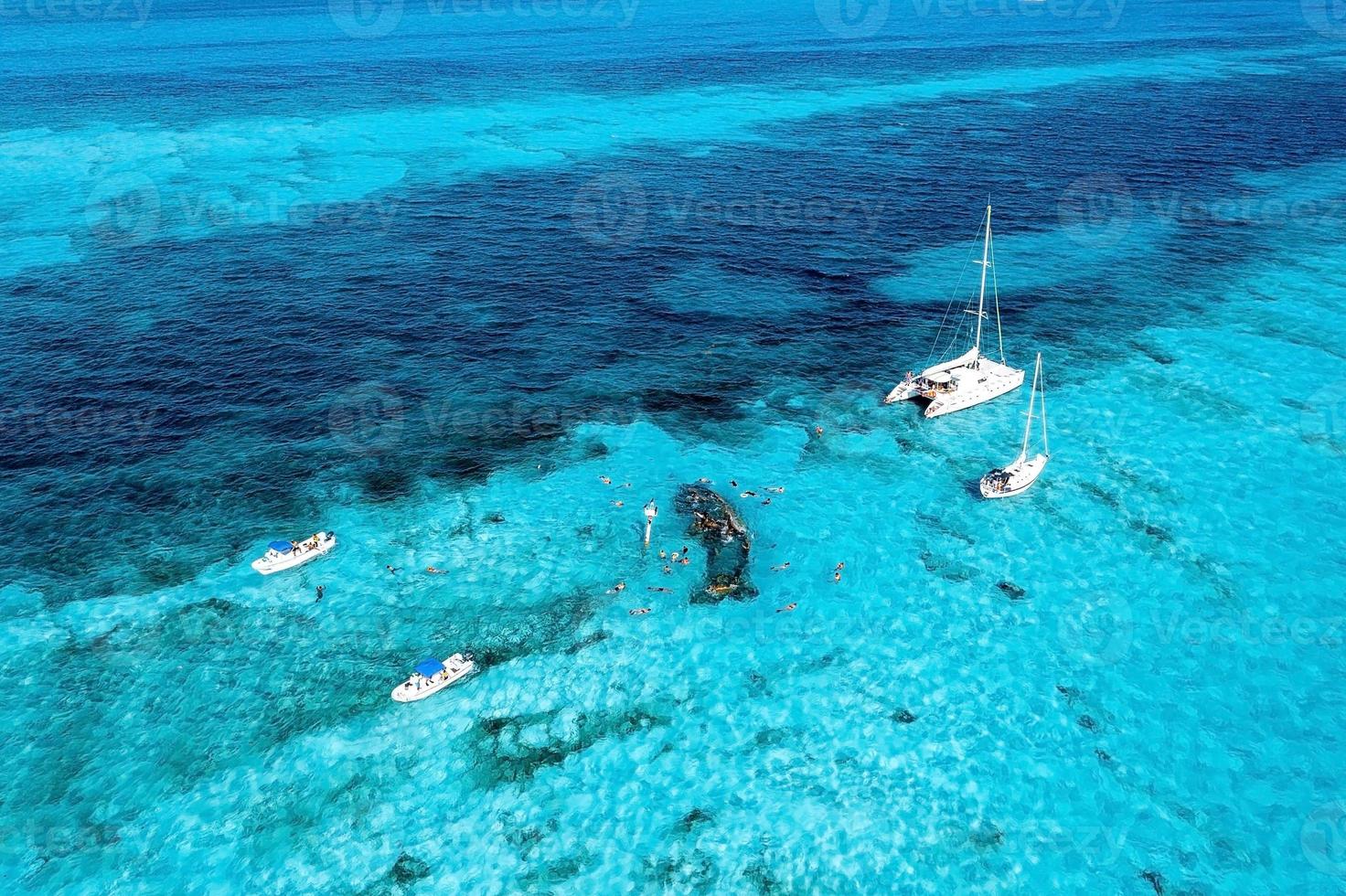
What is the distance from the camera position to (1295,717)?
52.7 metres

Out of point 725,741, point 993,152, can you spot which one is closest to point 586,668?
point 725,741

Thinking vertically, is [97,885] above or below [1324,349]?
below

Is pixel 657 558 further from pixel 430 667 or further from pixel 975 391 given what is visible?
pixel 975 391

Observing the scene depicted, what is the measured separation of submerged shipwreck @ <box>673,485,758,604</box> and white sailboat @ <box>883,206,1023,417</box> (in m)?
25.6

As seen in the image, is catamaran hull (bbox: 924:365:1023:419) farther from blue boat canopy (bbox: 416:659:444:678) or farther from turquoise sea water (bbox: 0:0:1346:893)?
blue boat canopy (bbox: 416:659:444:678)

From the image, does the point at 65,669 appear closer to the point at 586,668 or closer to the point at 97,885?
the point at 97,885

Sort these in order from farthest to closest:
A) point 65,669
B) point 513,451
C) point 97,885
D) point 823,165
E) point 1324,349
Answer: point 823,165
point 1324,349
point 513,451
point 65,669
point 97,885

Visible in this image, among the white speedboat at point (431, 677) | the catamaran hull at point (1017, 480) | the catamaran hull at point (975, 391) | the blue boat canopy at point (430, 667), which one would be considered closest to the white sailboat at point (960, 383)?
the catamaran hull at point (975, 391)

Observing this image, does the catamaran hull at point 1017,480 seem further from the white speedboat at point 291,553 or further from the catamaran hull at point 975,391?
the white speedboat at point 291,553

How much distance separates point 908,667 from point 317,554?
44146 millimetres

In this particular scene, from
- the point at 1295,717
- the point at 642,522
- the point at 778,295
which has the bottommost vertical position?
the point at 1295,717

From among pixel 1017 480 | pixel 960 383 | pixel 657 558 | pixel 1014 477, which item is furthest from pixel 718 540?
pixel 960 383

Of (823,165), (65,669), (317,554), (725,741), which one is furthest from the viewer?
(823,165)

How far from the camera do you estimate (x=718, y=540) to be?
218ft
